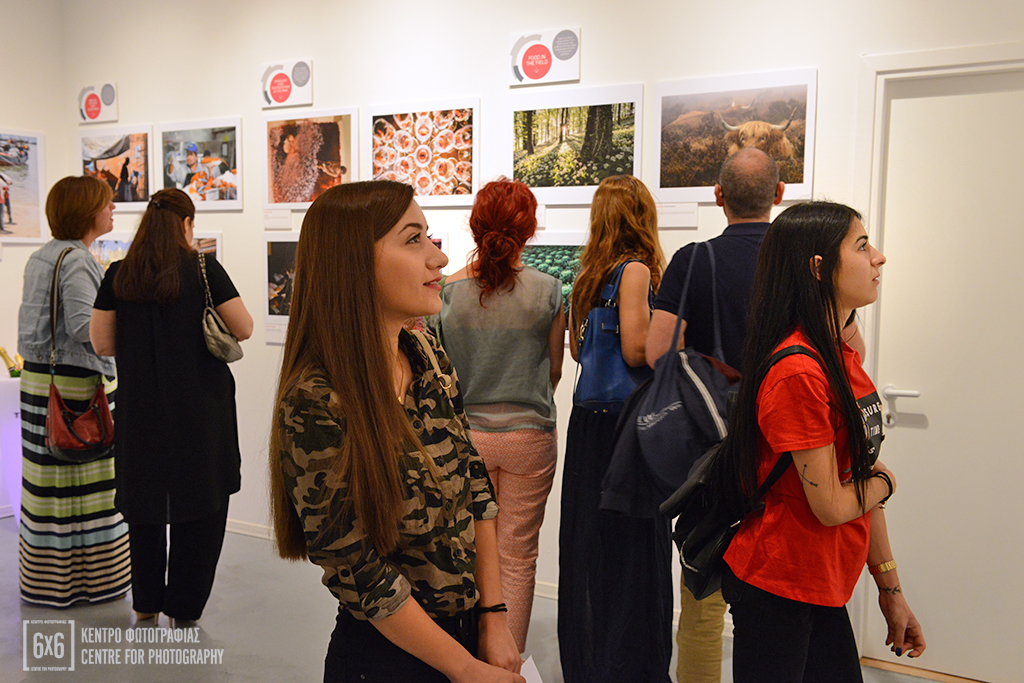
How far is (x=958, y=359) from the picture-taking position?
295 cm

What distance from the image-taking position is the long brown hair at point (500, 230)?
2.65 metres

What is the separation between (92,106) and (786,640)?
200 inches

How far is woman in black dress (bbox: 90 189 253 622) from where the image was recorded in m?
2.88

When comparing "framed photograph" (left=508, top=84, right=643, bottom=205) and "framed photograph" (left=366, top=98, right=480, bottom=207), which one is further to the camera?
"framed photograph" (left=366, top=98, right=480, bottom=207)

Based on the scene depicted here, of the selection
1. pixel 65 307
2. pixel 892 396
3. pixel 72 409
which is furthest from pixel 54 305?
pixel 892 396

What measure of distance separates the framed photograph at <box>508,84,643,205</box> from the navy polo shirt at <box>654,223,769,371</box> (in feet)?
3.71

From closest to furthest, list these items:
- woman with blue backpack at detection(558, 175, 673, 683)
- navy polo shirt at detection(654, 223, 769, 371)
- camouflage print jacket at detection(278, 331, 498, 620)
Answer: camouflage print jacket at detection(278, 331, 498, 620), navy polo shirt at detection(654, 223, 769, 371), woman with blue backpack at detection(558, 175, 673, 683)

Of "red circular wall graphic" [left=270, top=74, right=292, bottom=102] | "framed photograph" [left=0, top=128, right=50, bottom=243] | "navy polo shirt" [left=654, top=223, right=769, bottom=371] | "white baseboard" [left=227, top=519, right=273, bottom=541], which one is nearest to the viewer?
"navy polo shirt" [left=654, top=223, right=769, bottom=371]

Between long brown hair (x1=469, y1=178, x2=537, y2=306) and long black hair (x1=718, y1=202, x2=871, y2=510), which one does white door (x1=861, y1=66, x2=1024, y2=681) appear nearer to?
long brown hair (x1=469, y1=178, x2=537, y2=306)

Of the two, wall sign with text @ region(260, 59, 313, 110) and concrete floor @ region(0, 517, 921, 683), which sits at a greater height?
wall sign with text @ region(260, 59, 313, 110)

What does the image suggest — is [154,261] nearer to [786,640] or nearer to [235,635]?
[235,635]

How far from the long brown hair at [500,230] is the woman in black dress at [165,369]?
104cm

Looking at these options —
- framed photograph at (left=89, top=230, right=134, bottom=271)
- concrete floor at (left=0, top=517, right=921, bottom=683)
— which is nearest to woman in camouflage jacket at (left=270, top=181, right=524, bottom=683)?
Result: concrete floor at (left=0, top=517, right=921, bottom=683)

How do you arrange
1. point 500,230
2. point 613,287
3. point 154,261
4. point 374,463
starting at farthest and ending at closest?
1. point 154,261
2. point 500,230
3. point 613,287
4. point 374,463
